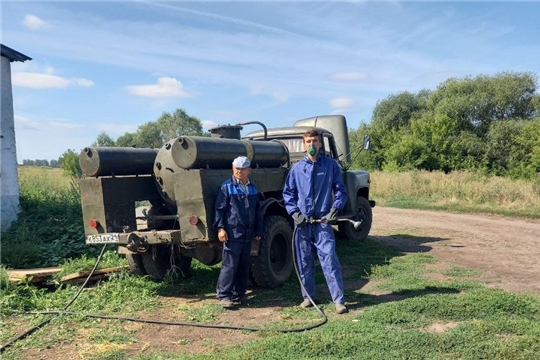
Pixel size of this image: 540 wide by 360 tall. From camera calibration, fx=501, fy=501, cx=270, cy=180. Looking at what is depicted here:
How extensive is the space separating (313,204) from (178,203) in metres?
1.60

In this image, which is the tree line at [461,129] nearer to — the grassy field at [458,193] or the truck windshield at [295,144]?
the grassy field at [458,193]

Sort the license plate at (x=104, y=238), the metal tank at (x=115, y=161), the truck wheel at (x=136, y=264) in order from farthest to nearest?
the truck wheel at (x=136, y=264) → the metal tank at (x=115, y=161) → the license plate at (x=104, y=238)

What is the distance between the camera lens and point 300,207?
19.5 ft

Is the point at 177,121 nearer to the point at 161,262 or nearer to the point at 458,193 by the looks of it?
the point at 458,193

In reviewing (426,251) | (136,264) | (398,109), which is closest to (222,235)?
(136,264)

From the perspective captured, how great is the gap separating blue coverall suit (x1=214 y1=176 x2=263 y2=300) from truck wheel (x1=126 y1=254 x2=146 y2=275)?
1.61 meters

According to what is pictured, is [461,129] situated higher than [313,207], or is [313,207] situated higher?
[461,129]

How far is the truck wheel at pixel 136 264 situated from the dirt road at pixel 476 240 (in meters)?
4.81

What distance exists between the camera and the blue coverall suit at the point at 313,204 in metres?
5.82

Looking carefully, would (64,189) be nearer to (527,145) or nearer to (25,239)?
(25,239)

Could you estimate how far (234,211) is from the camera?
234 inches

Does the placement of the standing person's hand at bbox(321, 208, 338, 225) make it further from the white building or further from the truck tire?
the white building

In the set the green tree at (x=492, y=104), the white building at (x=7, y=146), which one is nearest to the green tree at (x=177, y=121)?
the green tree at (x=492, y=104)

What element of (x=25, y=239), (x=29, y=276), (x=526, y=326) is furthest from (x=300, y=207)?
(x=25, y=239)
